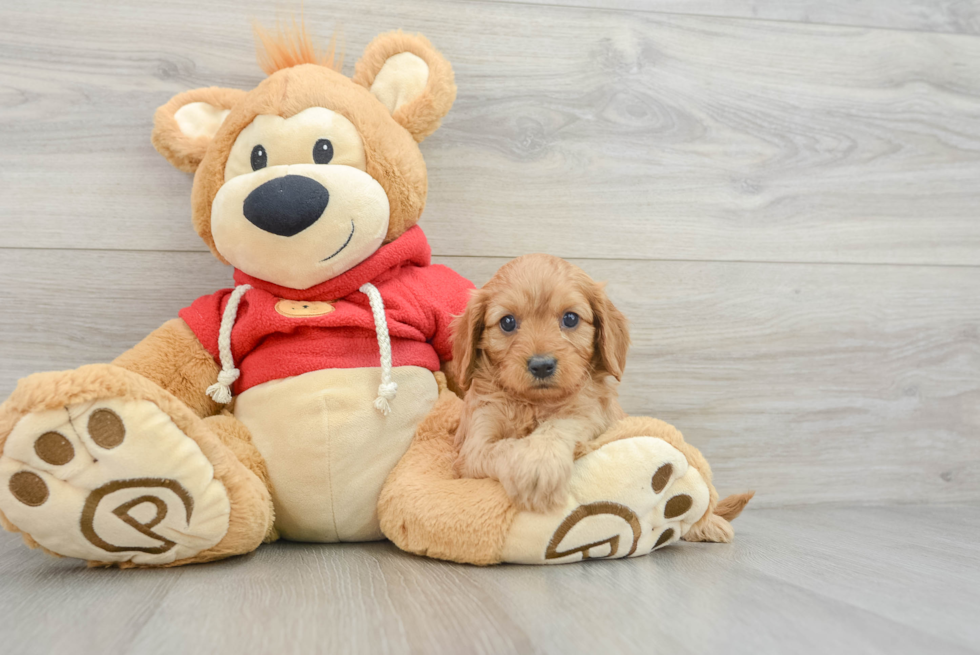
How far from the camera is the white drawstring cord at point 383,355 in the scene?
3.66ft

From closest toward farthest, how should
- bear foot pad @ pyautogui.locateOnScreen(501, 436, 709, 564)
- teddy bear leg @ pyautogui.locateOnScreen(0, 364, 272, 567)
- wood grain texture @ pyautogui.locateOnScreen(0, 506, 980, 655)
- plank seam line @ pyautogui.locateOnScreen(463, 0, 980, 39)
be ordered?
1. wood grain texture @ pyautogui.locateOnScreen(0, 506, 980, 655)
2. teddy bear leg @ pyautogui.locateOnScreen(0, 364, 272, 567)
3. bear foot pad @ pyautogui.locateOnScreen(501, 436, 709, 564)
4. plank seam line @ pyautogui.locateOnScreen(463, 0, 980, 39)

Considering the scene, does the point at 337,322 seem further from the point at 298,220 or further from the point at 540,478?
the point at 540,478

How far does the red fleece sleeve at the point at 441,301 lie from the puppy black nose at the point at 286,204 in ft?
0.78

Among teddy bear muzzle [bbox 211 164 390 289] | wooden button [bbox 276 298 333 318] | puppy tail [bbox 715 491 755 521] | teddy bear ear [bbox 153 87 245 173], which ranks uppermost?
teddy bear ear [bbox 153 87 245 173]

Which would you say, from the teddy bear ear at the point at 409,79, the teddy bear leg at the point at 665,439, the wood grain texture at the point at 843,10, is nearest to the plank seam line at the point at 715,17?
the wood grain texture at the point at 843,10

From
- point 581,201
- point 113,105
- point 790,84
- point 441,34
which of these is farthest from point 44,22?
point 790,84

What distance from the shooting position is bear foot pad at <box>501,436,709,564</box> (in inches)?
38.5

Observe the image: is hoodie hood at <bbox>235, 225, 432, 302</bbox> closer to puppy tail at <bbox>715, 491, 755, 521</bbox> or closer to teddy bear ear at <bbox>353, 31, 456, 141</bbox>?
teddy bear ear at <bbox>353, 31, 456, 141</bbox>

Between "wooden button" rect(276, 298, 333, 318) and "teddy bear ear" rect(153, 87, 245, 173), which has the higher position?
"teddy bear ear" rect(153, 87, 245, 173)

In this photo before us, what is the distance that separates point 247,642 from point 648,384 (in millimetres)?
1046

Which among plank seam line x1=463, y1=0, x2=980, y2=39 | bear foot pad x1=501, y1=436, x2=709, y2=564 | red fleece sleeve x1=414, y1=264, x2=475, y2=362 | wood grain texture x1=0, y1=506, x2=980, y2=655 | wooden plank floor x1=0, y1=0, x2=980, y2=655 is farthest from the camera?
plank seam line x1=463, y1=0, x2=980, y2=39

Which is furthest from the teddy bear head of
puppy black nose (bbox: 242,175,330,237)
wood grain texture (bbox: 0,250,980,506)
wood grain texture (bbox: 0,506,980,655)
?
wood grain texture (bbox: 0,506,980,655)

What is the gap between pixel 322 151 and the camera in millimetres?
1141

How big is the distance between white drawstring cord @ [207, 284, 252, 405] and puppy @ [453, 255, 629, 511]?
40 centimetres
